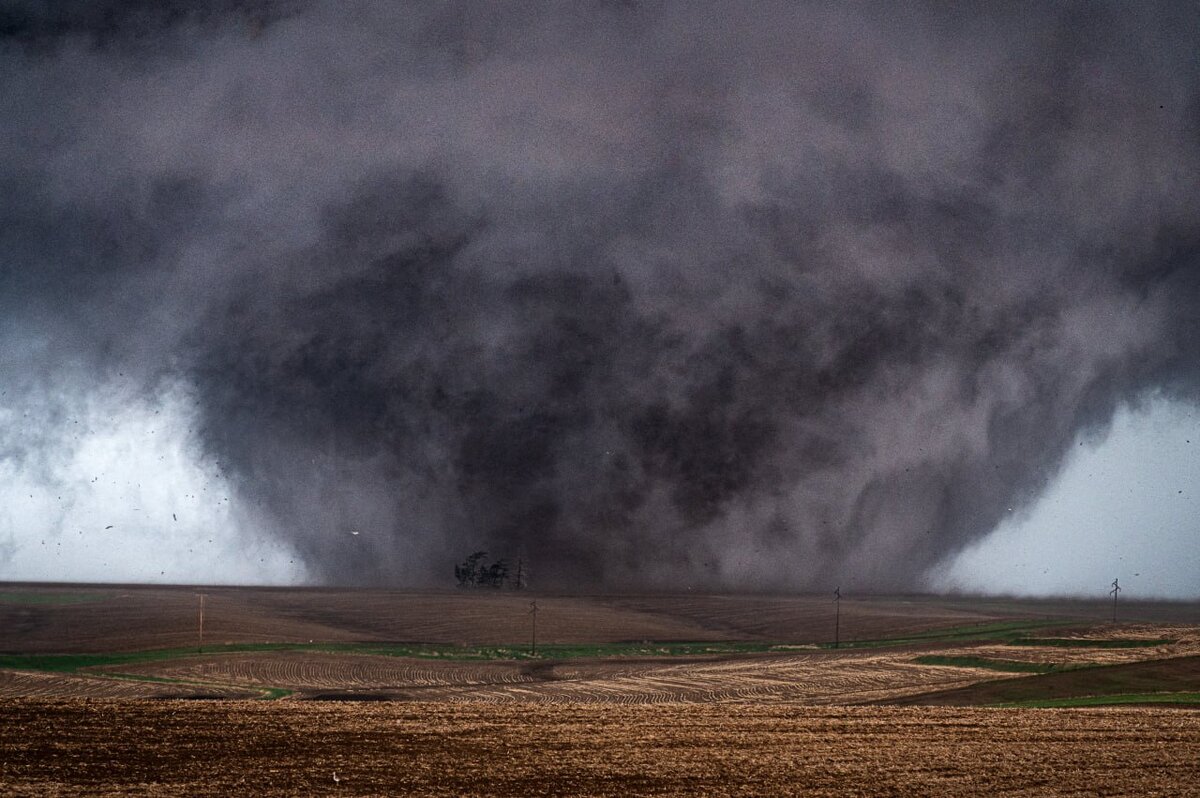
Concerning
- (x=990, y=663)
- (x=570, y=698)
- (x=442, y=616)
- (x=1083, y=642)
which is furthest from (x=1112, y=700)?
(x=442, y=616)

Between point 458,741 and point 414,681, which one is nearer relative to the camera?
point 458,741

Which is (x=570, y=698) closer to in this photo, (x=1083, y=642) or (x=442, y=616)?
(x=1083, y=642)

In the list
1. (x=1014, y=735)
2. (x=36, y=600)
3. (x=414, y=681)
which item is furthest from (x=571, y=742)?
(x=36, y=600)

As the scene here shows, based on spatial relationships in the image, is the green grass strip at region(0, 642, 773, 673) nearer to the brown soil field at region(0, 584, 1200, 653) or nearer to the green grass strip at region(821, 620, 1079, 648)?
the brown soil field at region(0, 584, 1200, 653)

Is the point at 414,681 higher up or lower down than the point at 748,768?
lower down

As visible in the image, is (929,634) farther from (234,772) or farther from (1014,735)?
(234,772)

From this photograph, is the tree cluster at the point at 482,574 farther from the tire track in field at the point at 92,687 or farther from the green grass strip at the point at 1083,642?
the tire track in field at the point at 92,687

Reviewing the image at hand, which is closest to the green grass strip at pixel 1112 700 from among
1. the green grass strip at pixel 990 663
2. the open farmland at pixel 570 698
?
the open farmland at pixel 570 698
